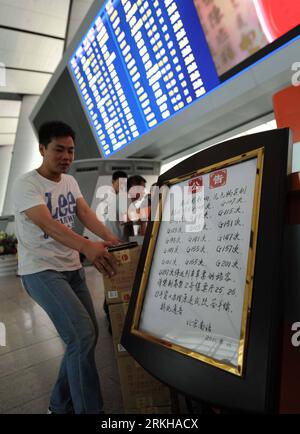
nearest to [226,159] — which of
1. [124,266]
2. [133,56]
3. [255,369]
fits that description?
[255,369]

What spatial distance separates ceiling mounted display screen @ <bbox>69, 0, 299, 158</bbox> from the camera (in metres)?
1.90

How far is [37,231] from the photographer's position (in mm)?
1337

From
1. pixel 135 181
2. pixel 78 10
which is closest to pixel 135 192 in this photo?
pixel 135 181

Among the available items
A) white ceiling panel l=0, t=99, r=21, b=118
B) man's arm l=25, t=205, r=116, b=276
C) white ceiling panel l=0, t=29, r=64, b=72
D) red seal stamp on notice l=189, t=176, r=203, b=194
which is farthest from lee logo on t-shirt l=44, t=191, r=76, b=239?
white ceiling panel l=0, t=99, r=21, b=118

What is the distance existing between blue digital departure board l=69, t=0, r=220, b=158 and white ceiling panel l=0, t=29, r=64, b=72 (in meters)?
3.06

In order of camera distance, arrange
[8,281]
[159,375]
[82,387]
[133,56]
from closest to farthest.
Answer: [159,375] → [82,387] → [133,56] → [8,281]

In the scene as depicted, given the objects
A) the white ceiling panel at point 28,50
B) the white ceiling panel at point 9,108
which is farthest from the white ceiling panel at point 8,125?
the white ceiling panel at point 28,50

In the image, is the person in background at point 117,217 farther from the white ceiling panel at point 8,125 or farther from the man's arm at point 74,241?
the white ceiling panel at point 8,125

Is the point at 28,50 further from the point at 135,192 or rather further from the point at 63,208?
the point at 63,208

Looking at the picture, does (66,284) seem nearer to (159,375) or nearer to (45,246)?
(45,246)

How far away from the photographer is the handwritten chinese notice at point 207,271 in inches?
26.9

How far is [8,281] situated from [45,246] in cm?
456

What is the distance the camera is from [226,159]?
79cm

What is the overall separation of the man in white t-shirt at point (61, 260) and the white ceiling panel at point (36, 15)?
538 cm
